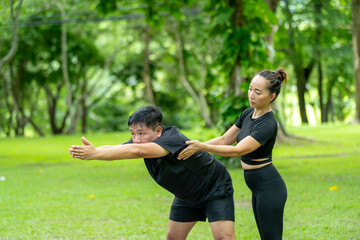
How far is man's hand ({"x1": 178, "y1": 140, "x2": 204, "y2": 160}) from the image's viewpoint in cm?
330

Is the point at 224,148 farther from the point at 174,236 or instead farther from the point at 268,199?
the point at 174,236

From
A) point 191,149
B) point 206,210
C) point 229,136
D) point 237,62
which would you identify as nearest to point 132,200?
point 237,62

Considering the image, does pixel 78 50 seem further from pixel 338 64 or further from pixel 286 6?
pixel 338 64

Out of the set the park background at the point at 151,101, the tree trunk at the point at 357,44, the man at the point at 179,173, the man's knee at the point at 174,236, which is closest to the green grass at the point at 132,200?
the park background at the point at 151,101

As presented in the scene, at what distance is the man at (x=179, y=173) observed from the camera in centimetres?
328

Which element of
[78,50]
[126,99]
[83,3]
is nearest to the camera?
[83,3]

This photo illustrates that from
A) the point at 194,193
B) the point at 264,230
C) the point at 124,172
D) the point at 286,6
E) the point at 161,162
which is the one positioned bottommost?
the point at 124,172

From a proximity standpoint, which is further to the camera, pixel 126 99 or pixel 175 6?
pixel 126 99

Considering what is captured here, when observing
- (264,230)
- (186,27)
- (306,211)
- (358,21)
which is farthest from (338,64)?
(264,230)

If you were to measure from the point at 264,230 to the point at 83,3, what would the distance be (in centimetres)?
2100

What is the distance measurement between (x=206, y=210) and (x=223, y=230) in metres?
0.20

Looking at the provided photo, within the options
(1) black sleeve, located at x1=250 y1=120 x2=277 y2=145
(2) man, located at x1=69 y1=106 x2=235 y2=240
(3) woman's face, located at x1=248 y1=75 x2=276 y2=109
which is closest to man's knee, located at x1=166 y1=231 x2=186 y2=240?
(2) man, located at x1=69 y1=106 x2=235 y2=240

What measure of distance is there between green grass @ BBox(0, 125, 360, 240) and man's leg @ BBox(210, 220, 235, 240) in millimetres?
2173

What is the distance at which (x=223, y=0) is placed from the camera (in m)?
9.99
